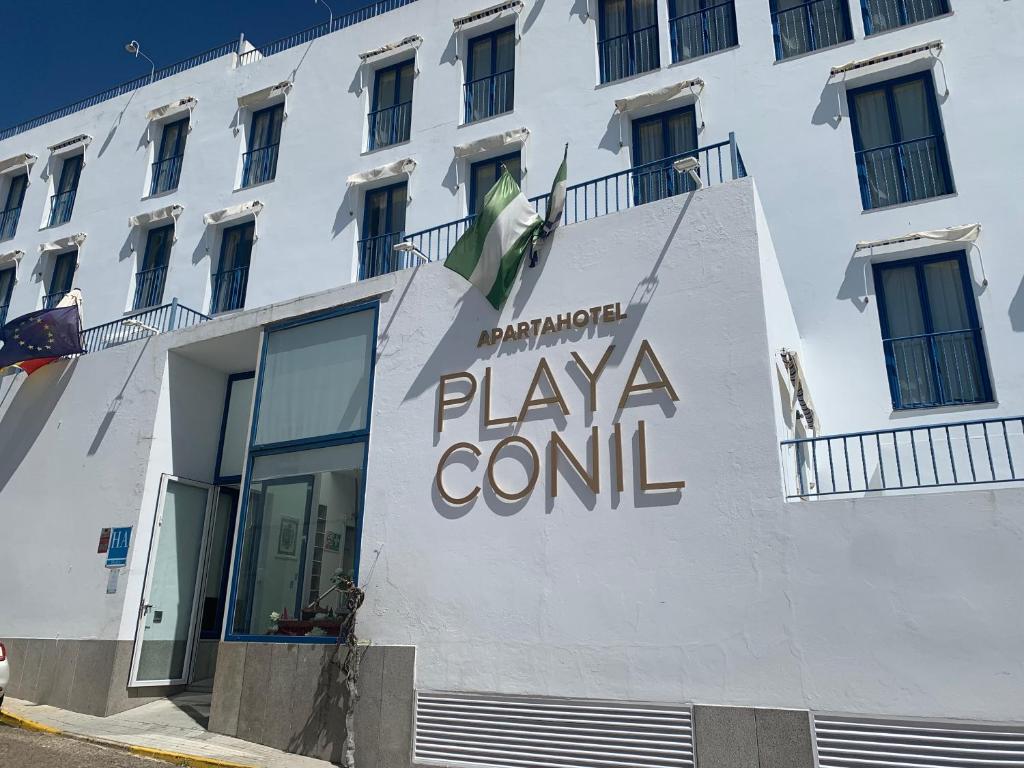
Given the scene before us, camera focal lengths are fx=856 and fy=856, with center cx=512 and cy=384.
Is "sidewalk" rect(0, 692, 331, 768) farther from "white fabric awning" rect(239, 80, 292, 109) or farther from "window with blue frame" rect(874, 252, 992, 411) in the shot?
"white fabric awning" rect(239, 80, 292, 109)

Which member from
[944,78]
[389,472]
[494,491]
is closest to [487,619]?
[494,491]

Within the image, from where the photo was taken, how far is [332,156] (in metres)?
17.7

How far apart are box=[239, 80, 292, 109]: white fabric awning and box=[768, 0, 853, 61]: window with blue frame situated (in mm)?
10342

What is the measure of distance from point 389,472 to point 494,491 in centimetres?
169

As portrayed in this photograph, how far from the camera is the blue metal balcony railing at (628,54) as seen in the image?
15453mm

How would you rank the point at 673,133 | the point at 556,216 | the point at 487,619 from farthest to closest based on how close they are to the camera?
the point at 673,133
the point at 556,216
the point at 487,619

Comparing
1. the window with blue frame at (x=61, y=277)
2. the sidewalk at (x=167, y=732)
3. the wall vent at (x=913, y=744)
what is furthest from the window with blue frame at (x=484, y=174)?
the wall vent at (x=913, y=744)

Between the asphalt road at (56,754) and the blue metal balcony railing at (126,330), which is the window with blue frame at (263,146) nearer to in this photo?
the blue metal balcony railing at (126,330)

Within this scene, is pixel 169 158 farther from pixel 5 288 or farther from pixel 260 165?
pixel 5 288

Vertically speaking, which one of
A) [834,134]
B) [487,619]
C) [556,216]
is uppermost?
[834,134]

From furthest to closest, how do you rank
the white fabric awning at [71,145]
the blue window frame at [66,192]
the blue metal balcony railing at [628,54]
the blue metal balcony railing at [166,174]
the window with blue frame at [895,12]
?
the white fabric awning at [71,145]
the blue window frame at [66,192]
the blue metal balcony railing at [166,174]
the blue metal balcony railing at [628,54]
the window with blue frame at [895,12]

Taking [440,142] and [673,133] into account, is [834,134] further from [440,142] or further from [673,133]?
[440,142]

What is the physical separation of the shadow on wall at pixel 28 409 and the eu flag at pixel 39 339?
277mm

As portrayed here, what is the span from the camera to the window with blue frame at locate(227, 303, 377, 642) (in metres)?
11.5
